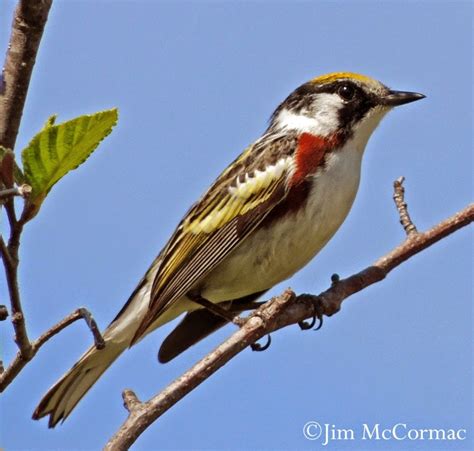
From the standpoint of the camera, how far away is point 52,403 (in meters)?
4.79

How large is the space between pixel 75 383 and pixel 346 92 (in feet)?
9.46

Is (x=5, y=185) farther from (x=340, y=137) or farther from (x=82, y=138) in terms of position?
(x=340, y=137)

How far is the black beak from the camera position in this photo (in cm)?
597

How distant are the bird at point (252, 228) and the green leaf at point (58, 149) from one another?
2389mm

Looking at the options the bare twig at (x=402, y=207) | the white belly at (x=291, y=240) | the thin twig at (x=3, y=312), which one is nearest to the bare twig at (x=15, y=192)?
the thin twig at (x=3, y=312)

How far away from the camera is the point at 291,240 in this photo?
5297mm

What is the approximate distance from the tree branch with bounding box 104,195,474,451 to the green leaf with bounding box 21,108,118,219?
0.73 metres

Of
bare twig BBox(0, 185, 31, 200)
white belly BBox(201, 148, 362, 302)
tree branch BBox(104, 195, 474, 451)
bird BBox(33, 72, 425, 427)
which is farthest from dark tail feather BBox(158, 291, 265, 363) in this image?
bare twig BBox(0, 185, 31, 200)

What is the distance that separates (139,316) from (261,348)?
35.6 inches

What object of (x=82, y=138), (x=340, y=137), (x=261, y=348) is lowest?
(x=82, y=138)

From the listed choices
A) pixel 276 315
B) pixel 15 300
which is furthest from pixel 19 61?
pixel 276 315

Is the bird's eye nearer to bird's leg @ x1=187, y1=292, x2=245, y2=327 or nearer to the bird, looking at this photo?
the bird

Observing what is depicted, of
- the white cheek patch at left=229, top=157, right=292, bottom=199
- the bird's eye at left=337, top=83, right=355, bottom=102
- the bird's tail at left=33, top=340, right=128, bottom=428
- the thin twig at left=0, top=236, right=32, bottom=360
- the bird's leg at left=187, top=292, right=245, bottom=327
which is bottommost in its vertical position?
the thin twig at left=0, top=236, right=32, bottom=360

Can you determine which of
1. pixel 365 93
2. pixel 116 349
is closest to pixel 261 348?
pixel 116 349
